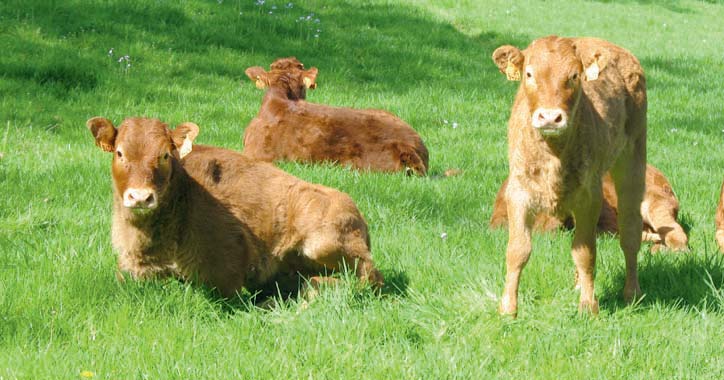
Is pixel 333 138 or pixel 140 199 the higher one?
pixel 140 199

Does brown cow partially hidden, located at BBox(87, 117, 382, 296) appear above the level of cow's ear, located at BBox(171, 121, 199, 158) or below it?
below

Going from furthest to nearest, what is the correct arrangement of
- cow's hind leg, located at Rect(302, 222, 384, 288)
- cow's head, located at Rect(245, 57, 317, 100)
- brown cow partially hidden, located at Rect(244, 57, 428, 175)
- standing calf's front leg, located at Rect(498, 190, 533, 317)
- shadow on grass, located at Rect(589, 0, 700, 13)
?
shadow on grass, located at Rect(589, 0, 700, 13) → cow's head, located at Rect(245, 57, 317, 100) → brown cow partially hidden, located at Rect(244, 57, 428, 175) → cow's hind leg, located at Rect(302, 222, 384, 288) → standing calf's front leg, located at Rect(498, 190, 533, 317)

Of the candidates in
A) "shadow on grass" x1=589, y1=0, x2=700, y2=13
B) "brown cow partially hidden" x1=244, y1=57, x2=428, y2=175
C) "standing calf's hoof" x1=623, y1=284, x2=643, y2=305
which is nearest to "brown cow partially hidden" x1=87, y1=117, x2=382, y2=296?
"standing calf's hoof" x1=623, y1=284, x2=643, y2=305

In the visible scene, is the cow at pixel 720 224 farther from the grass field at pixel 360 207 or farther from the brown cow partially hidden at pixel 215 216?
the brown cow partially hidden at pixel 215 216

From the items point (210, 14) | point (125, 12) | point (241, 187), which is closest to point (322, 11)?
point (210, 14)

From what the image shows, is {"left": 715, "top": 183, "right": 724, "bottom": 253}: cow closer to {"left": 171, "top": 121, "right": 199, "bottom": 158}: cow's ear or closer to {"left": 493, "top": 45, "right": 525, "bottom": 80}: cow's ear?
{"left": 493, "top": 45, "right": 525, "bottom": 80}: cow's ear

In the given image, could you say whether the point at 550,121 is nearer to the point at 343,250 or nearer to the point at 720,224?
the point at 343,250

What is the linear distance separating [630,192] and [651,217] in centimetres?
166

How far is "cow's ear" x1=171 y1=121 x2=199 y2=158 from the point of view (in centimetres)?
517

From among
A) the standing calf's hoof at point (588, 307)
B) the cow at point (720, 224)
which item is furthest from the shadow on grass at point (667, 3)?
the standing calf's hoof at point (588, 307)

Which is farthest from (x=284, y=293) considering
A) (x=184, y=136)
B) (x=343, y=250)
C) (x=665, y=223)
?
(x=665, y=223)

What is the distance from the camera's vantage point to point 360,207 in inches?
282

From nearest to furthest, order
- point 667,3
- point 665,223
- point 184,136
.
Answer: point 184,136, point 665,223, point 667,3

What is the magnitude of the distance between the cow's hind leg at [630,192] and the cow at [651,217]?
3.04 ft
